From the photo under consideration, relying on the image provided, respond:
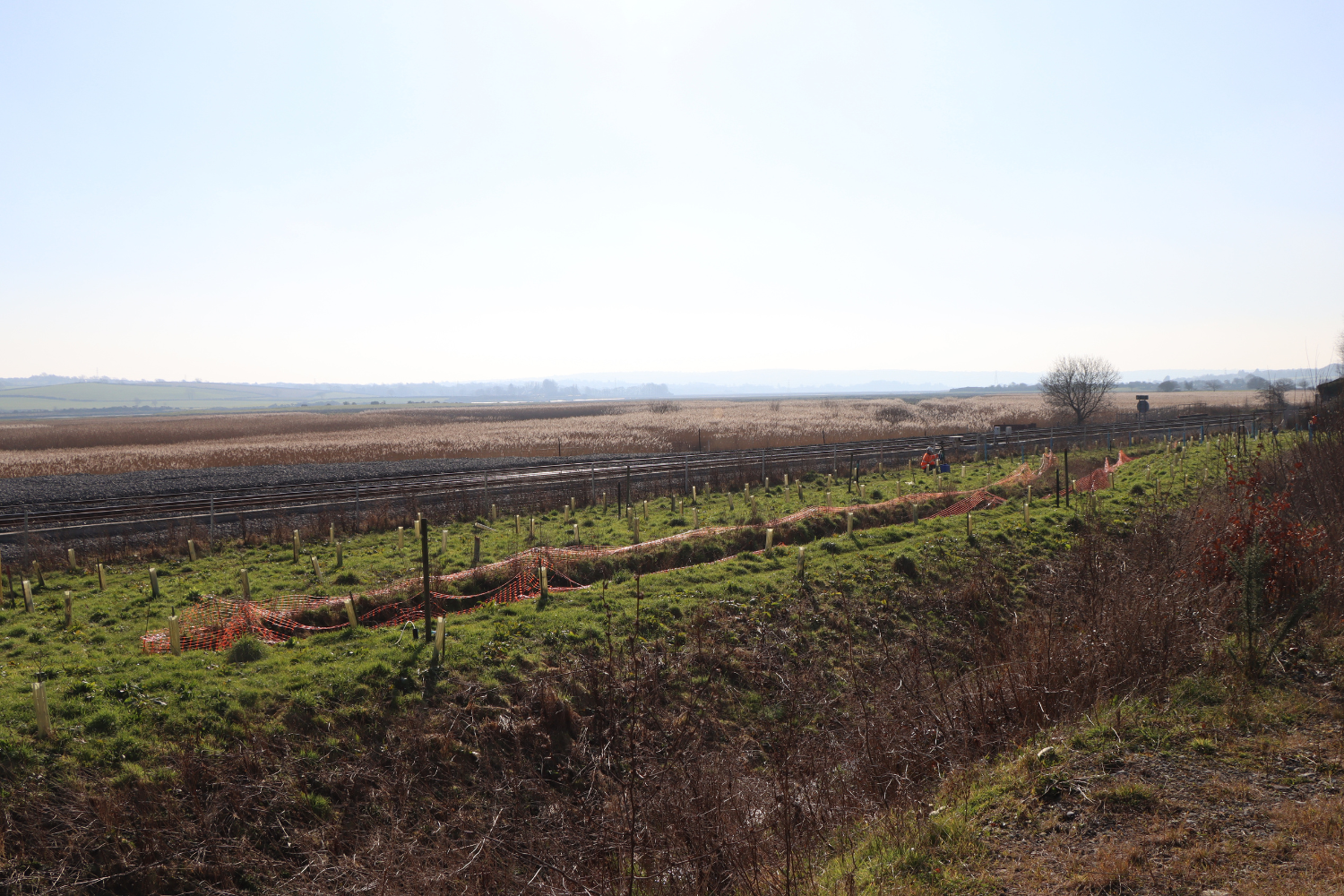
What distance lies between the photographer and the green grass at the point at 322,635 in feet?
29.1

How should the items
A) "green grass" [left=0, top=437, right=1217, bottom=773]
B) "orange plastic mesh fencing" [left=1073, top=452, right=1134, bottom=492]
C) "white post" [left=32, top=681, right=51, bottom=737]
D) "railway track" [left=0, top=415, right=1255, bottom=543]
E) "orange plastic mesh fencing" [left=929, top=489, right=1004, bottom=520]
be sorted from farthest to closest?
"orange plastic mesh fencing" [left=1073, top=452, right=1134, bottom=492] < "railway track" [left=0, top=415, right=1255, bottom=543] < "orange plastic mesh fencing" [left=929, top=489, right=1004, bottom=520] < "green grass" [left=0, top=437, right=1217, bottom=773] < "white post" [left=32, top=681, right=51, bottom=737]

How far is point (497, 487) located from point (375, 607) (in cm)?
1539

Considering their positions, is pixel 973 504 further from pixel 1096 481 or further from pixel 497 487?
pixel 497 487

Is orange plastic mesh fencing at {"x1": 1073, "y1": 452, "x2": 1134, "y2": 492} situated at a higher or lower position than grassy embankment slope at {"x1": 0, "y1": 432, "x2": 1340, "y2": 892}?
higher

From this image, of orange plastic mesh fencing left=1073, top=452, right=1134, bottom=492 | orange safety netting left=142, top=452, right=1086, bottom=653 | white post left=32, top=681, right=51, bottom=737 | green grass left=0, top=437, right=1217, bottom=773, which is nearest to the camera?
white post left=32, top=681, right=51, bottom=737

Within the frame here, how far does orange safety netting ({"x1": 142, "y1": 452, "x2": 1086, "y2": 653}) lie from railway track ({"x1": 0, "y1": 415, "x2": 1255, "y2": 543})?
24.9 ft

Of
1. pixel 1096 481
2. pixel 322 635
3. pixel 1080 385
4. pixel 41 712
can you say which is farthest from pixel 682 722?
pixel 1080 385

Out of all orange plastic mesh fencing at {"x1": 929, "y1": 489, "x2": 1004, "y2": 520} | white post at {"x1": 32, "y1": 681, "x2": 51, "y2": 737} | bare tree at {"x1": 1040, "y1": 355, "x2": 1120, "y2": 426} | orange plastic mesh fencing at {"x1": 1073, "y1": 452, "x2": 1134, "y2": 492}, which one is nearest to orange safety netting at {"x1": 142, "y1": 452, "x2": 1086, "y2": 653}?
white post at {"x1": 32, "y1": 681, "x2": 51, "y2": 737}

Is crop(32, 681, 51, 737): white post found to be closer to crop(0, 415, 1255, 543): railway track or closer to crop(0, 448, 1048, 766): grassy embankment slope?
crop(0, 448, 1048, 766): grassy embankment slope

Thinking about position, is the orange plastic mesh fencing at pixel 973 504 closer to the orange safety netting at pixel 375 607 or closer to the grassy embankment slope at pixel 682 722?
the grassy embankment slope at pixel 682 722

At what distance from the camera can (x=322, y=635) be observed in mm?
12203

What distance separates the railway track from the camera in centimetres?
2394

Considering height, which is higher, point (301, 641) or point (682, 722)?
point (301, 641)

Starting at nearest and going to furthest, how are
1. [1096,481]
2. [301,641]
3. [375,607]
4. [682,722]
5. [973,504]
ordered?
[682,722] < [301,641] < [375,607] < [973,504] < [1096,481]
